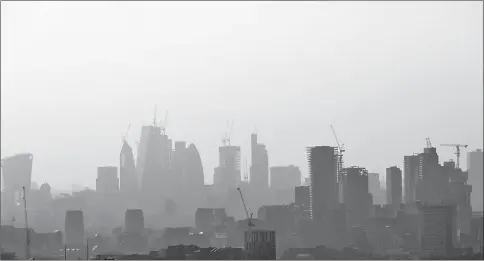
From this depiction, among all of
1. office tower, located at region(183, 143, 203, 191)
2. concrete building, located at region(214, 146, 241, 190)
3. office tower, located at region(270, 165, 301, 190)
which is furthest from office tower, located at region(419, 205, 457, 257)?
office tower, located at region(183, 143, 203, 191)

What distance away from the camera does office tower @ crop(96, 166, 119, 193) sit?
400 feet

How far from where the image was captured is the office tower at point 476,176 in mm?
106375

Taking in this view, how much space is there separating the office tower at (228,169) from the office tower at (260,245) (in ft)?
127

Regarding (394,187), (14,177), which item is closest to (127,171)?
(14,177)

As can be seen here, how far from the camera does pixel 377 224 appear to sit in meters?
108

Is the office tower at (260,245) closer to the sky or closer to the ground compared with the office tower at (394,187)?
closer to the ground

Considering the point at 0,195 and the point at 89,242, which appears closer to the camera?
the point at 89,242

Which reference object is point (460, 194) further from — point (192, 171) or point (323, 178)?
point (192, 171)

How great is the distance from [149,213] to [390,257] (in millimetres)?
39302

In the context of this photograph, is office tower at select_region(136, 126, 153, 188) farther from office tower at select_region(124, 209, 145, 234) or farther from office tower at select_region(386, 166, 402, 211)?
office tower at select_region(386, 166, 402, 211)

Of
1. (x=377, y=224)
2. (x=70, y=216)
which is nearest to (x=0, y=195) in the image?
(x=70, y=216)

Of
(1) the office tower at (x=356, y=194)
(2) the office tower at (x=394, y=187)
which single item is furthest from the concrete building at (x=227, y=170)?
(2) the office tower at (x=394, y=187)

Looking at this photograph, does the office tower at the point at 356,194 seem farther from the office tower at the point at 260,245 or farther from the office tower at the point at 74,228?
the office tower at the point at 74,228

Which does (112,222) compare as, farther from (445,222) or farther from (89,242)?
(445,222)
